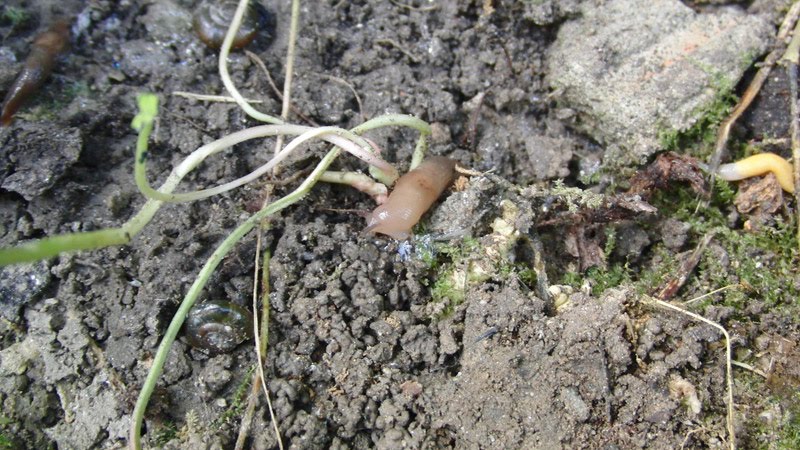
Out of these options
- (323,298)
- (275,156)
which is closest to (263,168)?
(275,156)

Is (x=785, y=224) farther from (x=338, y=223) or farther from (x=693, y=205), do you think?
(x=338, y=223)

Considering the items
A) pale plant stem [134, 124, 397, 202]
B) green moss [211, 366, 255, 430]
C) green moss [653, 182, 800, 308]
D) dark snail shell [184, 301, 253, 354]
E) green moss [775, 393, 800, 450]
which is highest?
pale plant stem [134, 124, 397, 202]

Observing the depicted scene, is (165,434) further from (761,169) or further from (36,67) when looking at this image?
(761,169)


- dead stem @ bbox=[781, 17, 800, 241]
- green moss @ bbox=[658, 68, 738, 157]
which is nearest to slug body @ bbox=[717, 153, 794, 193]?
dead stem @ bbox=[781, 17, 800, 241]

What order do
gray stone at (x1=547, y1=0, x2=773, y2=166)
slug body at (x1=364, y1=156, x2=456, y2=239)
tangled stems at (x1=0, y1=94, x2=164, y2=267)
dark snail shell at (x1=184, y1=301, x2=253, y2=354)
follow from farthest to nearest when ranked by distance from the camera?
1. gray stone at (x1=547, y1=0, x2=773, y2=166)
2. slug body at (x1=364, y1=156, x2=456, y2=239)
3. dark snail shell at (x1=184, y1=301, x2=253, y2=354)
4. tangled stems at (x1=0, y1=94, x2=164, y2=267)

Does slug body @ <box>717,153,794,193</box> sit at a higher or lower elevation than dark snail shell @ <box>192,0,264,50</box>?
lower

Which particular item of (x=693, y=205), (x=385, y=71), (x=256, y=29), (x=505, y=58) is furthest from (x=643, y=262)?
(x=256, y=29)

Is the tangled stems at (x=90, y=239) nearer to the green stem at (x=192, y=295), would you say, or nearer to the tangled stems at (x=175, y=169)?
the tangled stems at (x=175, y=169)

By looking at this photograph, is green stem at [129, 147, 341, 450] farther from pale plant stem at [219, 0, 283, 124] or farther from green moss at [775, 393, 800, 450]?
green moss at [775, 393, 800, 450]
